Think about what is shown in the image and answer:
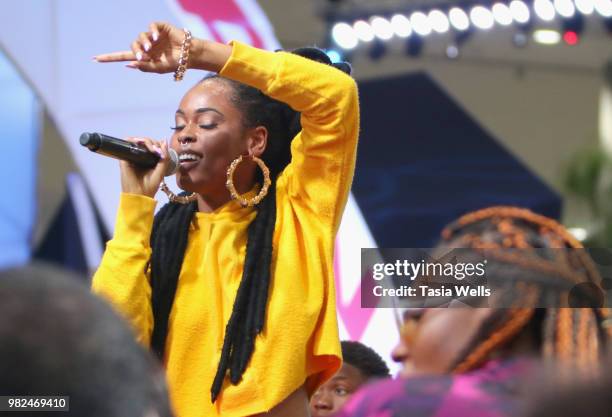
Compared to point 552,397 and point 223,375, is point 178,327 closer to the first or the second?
point 223,375

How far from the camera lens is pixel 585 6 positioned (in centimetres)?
748

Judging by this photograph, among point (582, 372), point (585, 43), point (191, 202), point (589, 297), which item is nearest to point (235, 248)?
point (191, 202)

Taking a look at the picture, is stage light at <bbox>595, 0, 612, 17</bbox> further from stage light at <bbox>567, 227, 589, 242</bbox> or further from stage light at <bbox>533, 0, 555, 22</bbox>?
stage light at <bbox>567, 227, 589, 242</bbox>

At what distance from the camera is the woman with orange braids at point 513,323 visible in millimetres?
1524

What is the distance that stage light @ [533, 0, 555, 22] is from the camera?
749 cm

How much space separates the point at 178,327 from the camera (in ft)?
7.91

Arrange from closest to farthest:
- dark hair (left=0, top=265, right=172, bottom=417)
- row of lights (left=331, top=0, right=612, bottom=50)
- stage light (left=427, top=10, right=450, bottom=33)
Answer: dark hair (left=0, top=265, right=172, bottom=417) → row of lights (left=331, top=0, right=612, bottom=50) → stage light (left=427, top=10, right=450, bottom=33)

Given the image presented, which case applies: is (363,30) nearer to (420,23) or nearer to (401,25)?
(401,25)

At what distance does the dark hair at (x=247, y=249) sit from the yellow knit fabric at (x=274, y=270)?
0.9 inches

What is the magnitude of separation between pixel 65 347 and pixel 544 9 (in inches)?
276

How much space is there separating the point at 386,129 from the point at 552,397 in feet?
27.2

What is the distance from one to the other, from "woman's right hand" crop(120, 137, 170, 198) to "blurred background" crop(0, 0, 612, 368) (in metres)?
4.53

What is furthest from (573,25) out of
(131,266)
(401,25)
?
(131,266)

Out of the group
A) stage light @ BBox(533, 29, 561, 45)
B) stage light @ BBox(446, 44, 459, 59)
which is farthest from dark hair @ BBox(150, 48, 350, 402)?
stage light @ BBox(533, 29, 561, 45)
